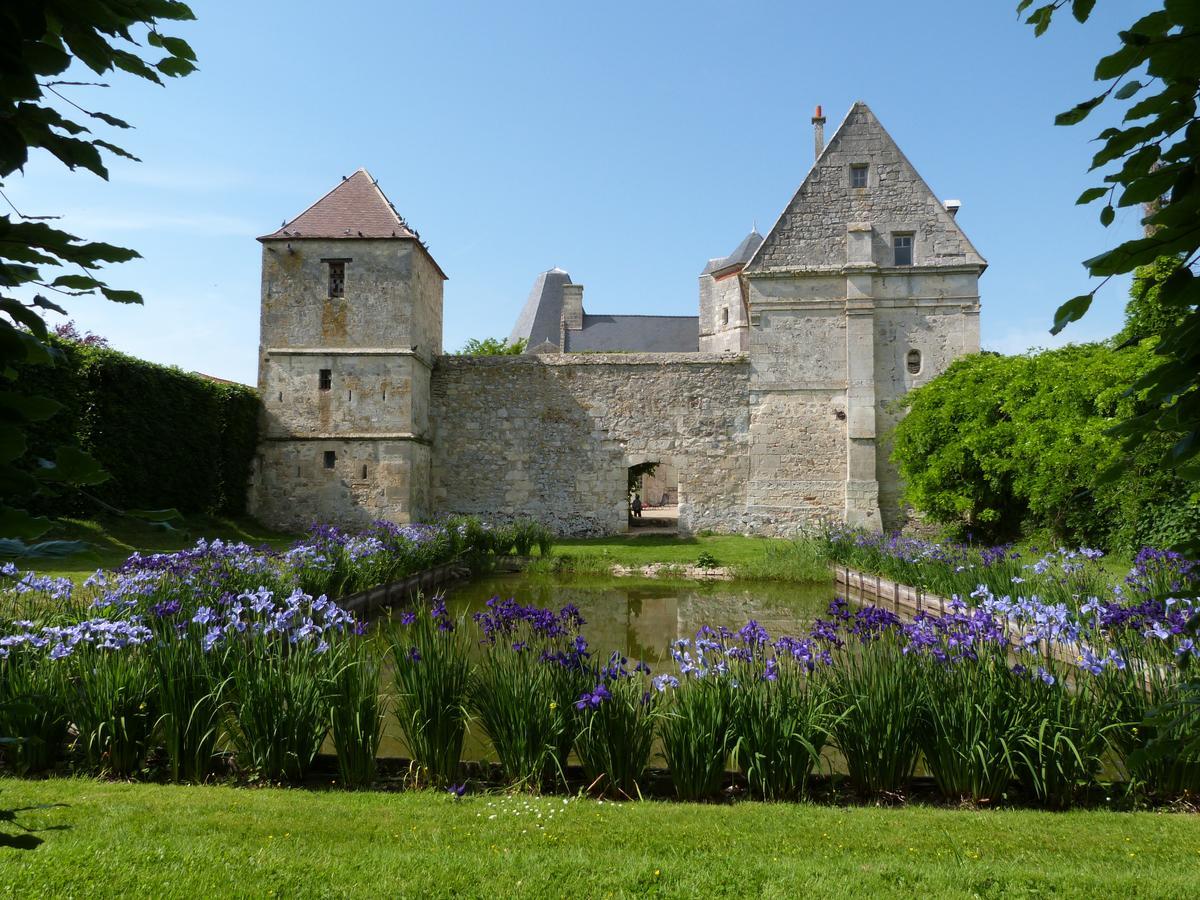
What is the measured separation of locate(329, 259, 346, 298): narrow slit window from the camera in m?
16.5

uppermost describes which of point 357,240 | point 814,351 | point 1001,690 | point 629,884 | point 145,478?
point 357,240

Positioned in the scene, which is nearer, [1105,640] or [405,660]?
[405,660]

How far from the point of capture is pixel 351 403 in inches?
643

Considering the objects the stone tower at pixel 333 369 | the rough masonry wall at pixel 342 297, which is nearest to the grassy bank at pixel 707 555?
the stone tower at pixel 333 369

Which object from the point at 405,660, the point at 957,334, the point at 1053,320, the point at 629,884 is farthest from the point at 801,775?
the point at 957,334

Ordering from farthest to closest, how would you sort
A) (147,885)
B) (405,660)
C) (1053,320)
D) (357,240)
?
(357,240) < (405,660) < (147,885) < (1053,320)

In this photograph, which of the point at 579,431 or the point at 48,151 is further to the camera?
the point at 579,431

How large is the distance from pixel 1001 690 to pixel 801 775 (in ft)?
3.58

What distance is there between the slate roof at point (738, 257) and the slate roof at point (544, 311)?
6607 mm

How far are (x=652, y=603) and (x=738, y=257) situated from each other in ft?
78.8

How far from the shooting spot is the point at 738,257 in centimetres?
3219

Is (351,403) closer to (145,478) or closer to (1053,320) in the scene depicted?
(145,478)

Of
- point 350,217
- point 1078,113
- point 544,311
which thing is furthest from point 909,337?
point 544,311

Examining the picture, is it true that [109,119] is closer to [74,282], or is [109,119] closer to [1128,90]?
[74,282]
